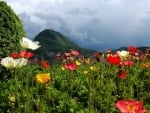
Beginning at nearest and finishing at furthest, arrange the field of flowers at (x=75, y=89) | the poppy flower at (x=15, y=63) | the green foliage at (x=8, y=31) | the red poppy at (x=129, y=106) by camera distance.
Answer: the red poppy at (x=129, y=106) → the poppy flower at (x=15, y=63) → the field of flowers at (x=75, y=89) → the green foliage at (x=8, y=31)

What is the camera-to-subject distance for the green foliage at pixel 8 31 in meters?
11.8

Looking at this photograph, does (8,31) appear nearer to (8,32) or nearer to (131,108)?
(8,32)

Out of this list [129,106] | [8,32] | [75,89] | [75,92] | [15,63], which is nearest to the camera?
[129,106]

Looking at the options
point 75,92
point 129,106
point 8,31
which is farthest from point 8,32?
point 129,106

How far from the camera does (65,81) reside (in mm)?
11367

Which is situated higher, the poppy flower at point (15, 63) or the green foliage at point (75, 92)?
the poppy flower at point (15, 63)

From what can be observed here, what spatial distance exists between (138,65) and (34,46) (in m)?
7.01

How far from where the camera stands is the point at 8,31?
472 inches

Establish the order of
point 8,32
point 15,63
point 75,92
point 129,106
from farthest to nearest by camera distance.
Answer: point 8,32
point 75,92
point 15,63
point 129,106

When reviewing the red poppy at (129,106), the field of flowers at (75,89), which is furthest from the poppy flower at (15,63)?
the red poppy at (129,106)

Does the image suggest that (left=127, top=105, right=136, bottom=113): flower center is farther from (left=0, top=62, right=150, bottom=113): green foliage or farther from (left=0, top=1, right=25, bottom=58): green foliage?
(left=0, top=1, right=25, bottom=58): green foliage

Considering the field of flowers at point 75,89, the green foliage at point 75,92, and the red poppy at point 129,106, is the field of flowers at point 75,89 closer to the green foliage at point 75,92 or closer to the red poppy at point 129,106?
the green foliage at point 75,92

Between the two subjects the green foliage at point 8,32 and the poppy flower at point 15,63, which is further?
the green foliage at point 8,32

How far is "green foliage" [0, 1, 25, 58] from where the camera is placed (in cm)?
1180
